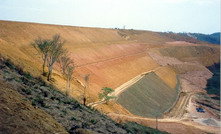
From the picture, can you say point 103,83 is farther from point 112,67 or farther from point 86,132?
point 86,132

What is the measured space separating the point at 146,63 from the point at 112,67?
18.0 m

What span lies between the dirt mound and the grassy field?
23115mm

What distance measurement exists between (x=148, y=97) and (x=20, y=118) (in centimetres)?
3269

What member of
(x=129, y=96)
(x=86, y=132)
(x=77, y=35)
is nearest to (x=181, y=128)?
(x=129, y=96)

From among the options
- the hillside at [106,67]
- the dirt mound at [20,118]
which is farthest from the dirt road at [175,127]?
the dirt mound at [20,118]

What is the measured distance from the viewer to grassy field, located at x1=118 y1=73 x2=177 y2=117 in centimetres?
3450

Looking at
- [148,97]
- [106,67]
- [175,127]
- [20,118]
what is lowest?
[175,127]

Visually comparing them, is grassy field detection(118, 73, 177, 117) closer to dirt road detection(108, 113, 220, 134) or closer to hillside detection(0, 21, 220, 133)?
hillside detection(0, 21, 220, 133)

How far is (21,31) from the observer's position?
153 ft

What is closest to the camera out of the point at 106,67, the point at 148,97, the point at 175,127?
the point at 175,127

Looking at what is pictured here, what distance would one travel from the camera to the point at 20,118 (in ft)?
31.4

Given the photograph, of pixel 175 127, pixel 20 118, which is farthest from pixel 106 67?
pixel 20 118

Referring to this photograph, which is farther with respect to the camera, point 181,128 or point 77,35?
point 77,35

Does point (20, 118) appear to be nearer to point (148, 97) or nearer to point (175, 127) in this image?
point (175, 127)
